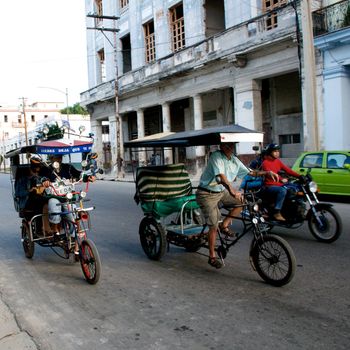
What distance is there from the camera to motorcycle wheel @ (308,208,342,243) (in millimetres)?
7406

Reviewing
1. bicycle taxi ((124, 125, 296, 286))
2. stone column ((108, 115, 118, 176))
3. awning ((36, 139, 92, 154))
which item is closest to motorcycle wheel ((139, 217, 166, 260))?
bicycle taxi ((124, 125, 296, 286))

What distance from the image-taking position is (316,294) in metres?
4.82

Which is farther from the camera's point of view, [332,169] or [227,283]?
[332,169]

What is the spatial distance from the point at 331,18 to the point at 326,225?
11.8 metres

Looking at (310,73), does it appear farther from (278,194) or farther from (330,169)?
(278,194)

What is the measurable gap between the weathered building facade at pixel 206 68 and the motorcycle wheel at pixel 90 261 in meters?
11.7

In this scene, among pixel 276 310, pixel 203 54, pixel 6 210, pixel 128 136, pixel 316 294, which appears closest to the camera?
pixel 276 310

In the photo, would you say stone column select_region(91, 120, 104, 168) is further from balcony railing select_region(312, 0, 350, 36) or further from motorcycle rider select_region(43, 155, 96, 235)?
motorcycle rider select_region(43, 155, 96, 235)

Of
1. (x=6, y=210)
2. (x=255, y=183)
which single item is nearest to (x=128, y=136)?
(x=6, y=210)

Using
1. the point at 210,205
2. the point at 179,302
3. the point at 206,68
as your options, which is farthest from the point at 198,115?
the point at 179,302

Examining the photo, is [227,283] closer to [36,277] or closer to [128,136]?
[36,277]

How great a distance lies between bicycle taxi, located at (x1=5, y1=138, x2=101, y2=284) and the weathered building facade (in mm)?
10960

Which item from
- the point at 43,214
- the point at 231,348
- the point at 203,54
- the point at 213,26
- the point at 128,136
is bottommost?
the point at 231,348

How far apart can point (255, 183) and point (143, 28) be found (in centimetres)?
2266
